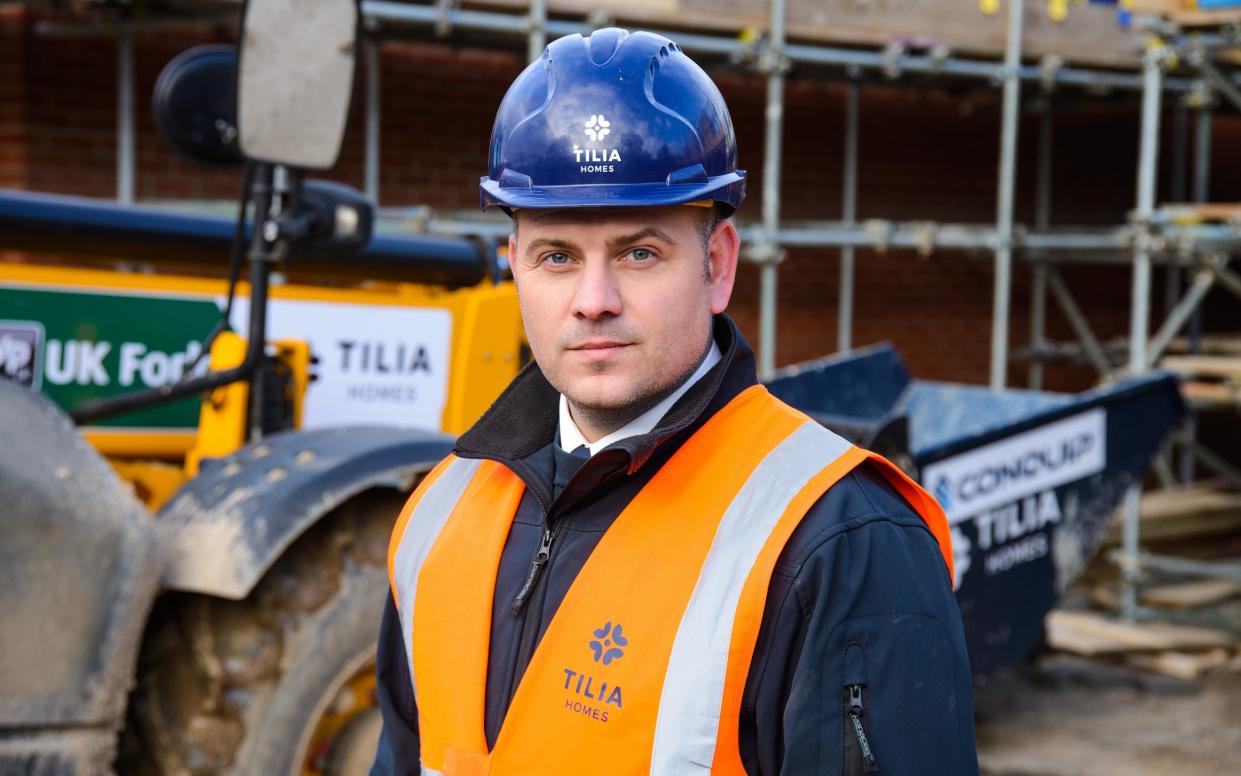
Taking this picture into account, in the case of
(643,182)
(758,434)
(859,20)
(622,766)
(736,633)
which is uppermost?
(859,20)

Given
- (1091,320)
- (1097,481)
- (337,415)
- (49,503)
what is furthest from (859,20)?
(49,503)

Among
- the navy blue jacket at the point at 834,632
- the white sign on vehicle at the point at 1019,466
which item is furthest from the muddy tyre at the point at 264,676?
the white sign on vehicle at the point at 1019,466

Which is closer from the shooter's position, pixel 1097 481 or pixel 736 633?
pixel 736 633

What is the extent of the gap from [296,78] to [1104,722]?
509 cm

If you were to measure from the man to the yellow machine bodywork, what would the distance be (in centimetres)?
190

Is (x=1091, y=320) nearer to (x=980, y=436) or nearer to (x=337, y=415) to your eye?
(x=980, y=436)

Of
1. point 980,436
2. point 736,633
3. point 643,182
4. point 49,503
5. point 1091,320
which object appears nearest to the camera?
point 736,633

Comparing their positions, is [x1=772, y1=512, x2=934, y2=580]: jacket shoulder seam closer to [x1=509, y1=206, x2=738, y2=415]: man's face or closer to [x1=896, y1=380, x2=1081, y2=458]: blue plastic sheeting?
[x1=509, y1=206, x2=738, y2=415]: man's face

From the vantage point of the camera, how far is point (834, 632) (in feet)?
5.15

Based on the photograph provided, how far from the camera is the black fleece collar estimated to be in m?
1.83

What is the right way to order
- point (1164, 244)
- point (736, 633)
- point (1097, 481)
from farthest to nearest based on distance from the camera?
point (1164, 244)
point (1097, 481)
point (736, 633)

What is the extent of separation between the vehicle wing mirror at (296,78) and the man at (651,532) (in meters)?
1.56

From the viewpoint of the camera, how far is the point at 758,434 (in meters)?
1.85

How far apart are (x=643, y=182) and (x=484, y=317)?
2.91m
